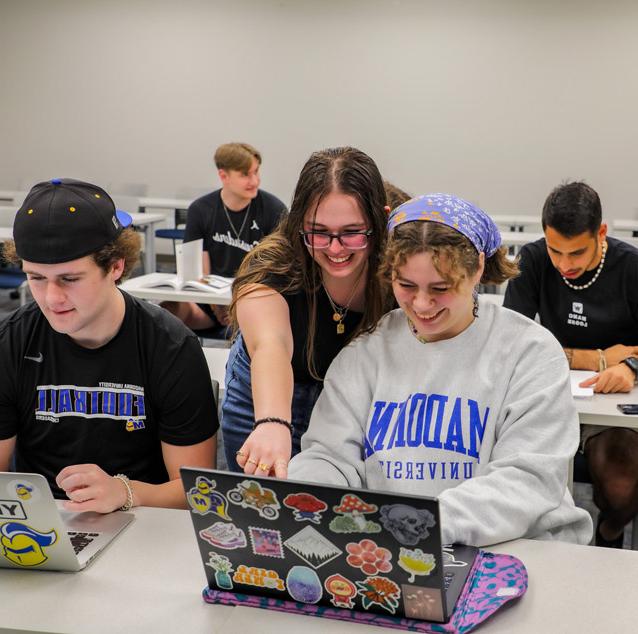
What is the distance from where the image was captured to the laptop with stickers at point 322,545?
1.01 metres

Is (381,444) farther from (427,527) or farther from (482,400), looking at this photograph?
(427,527)

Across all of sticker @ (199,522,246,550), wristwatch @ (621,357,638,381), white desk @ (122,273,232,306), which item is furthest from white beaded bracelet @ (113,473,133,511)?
white desk @ (122,273,232,306)

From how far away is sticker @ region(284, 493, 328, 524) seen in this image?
3.37 feet

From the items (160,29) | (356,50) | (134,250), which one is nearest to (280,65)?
(356,50)

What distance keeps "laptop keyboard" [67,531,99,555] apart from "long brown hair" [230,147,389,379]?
0.62 m

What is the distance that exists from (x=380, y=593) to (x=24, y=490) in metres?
0.55

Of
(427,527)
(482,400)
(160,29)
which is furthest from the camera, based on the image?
(160,29)

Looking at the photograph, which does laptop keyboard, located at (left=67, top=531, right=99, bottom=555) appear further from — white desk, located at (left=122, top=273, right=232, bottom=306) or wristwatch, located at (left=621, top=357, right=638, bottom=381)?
white desk, located at (left=122, top=273, right=232, bottom=306)

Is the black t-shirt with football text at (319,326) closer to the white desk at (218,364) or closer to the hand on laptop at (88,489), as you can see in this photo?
the hand on laptop at (88,489)

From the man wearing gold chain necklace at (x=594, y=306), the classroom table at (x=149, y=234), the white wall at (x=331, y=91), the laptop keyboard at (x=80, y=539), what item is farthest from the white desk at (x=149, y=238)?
the laptop keyboard at (x=80, y=539)

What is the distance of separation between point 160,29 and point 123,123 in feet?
3.53

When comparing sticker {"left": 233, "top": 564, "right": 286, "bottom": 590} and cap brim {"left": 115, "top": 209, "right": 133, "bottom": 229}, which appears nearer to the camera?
sticker {"left": 233, "top": 564, "right": 286, "bottom": 590}

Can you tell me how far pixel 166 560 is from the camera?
4.19ft

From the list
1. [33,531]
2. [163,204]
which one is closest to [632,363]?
[33,531]
